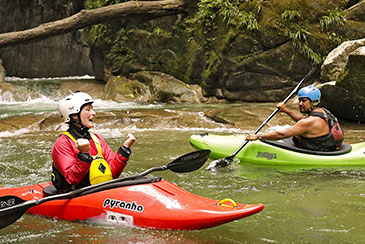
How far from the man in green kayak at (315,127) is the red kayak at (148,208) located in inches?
93.4

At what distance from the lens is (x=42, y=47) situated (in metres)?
18.9

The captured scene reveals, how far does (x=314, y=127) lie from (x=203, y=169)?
141 centimetres

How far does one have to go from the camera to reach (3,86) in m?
14.1

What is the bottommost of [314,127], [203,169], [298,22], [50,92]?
[50,92]

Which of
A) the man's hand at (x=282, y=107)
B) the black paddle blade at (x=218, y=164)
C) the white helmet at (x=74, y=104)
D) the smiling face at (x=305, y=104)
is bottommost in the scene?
the black paddle blade at (x=218, y=164)

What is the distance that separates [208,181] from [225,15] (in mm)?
7753

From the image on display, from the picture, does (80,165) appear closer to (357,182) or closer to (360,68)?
(357,182)

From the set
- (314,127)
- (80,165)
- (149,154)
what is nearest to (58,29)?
(149,154)

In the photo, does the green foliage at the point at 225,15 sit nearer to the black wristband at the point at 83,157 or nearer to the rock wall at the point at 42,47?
the rock wall at the point at 42,47

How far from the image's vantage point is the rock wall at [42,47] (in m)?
17.8

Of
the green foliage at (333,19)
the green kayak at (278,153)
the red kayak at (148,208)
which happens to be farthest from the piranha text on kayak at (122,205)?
the green foliage at (333,19)

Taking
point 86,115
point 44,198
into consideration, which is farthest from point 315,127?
point 44,198

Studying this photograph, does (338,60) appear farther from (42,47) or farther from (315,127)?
(42,47)

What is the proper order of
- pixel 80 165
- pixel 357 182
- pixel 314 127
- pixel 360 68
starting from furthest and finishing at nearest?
pixel 360 68, pixel 314 127, pixel 357 182, pixel 80 165
